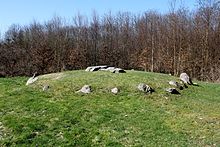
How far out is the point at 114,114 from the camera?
10375 mm

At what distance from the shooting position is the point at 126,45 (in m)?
38.0

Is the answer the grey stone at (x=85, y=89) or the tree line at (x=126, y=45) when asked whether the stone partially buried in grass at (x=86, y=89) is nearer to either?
the grey stone at (x=85, y=89)

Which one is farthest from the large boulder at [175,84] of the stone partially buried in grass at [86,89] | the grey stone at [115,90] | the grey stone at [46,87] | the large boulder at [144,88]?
the grey stone at [46,87]

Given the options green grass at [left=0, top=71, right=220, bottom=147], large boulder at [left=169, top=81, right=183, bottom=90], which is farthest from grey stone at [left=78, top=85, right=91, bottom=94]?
large boulder at [left=169, top=81, right=183, bottom=90]

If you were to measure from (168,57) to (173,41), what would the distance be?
1490mm

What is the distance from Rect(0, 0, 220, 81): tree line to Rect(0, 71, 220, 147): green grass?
497 inches

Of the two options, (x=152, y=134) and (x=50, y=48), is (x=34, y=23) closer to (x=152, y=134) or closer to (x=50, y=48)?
(x=50, y=48)

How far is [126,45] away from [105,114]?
28.1 meters

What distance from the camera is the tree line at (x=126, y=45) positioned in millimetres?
29516

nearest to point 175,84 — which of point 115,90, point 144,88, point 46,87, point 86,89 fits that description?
point 144,88

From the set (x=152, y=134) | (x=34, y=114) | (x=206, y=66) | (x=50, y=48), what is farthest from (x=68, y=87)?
(x=50, y=48)

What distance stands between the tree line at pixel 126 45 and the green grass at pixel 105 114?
12619mm

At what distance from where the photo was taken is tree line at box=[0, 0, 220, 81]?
96.8 ft

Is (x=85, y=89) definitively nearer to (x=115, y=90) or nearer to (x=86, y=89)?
(x=86, y=89)
